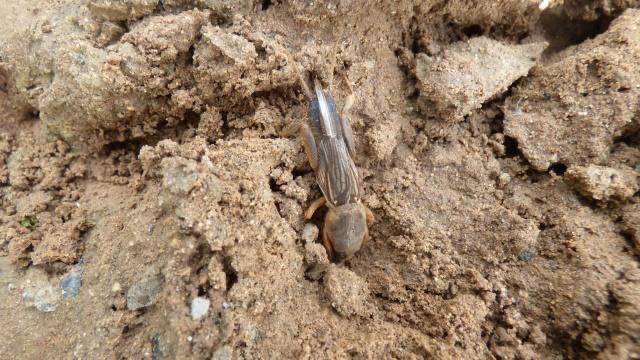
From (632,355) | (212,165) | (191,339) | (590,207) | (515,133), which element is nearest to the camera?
(191,339)

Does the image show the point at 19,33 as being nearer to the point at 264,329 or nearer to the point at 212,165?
the point at 212,165

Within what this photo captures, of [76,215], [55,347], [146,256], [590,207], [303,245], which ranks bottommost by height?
[55,347]

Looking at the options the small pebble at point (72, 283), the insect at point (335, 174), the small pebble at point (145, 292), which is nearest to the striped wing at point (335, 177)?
the insect at point (335, 174)

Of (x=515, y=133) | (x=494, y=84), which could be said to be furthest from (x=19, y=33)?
(x=515, y=133)

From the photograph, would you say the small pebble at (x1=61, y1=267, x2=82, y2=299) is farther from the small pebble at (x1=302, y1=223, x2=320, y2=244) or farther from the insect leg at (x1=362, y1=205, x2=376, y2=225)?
the insect leg at (x1=362, y1=205, x2=376, y2=225)

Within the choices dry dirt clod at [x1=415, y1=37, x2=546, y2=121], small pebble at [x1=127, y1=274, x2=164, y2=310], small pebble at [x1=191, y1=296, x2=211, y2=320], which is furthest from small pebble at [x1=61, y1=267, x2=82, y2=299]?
dry dirt clod at [x1=415, y1=37, x2=546, y2=121]

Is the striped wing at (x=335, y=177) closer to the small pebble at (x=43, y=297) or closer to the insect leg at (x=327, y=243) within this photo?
the insect leg at (x=327, y=243)
